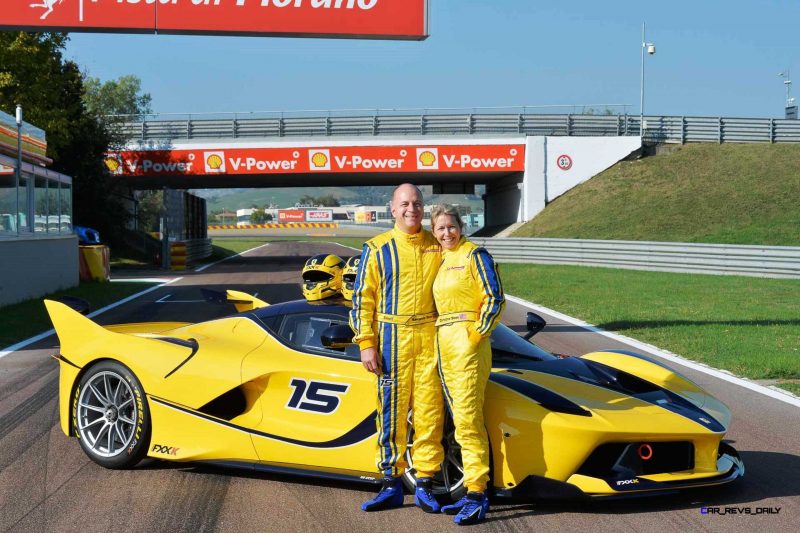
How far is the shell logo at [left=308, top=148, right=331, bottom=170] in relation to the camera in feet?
130

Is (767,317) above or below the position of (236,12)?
below

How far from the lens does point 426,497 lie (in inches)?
196

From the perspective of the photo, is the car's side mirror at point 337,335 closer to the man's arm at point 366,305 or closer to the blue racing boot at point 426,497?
the man's arm at point 366,305

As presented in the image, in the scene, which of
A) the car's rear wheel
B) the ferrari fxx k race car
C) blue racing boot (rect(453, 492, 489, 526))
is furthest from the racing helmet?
blue racing boot (rect(453, 492, 489, 526))

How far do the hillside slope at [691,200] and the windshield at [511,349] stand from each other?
2820cm

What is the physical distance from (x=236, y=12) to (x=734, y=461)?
1166cm

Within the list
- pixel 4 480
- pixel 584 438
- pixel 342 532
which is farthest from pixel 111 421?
pixel 584 438

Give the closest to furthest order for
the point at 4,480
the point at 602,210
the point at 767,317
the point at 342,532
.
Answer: the point at 342,532 → the point at 4,480 → the point at 767,317 → the point at 602,210

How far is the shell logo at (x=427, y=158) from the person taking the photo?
39719 millimetres

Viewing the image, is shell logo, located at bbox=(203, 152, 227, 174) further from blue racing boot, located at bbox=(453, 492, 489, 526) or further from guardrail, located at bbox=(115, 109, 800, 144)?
blue racing boot, located at bbox=(453, 492, 489, 526)

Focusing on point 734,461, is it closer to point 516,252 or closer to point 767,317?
point 767,317

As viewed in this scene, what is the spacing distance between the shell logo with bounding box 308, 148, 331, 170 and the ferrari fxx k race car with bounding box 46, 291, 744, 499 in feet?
110

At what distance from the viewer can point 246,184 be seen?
152 ft

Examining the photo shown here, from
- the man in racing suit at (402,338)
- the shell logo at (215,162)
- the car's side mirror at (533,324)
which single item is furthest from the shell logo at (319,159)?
the man in racing suit at (402,338)
